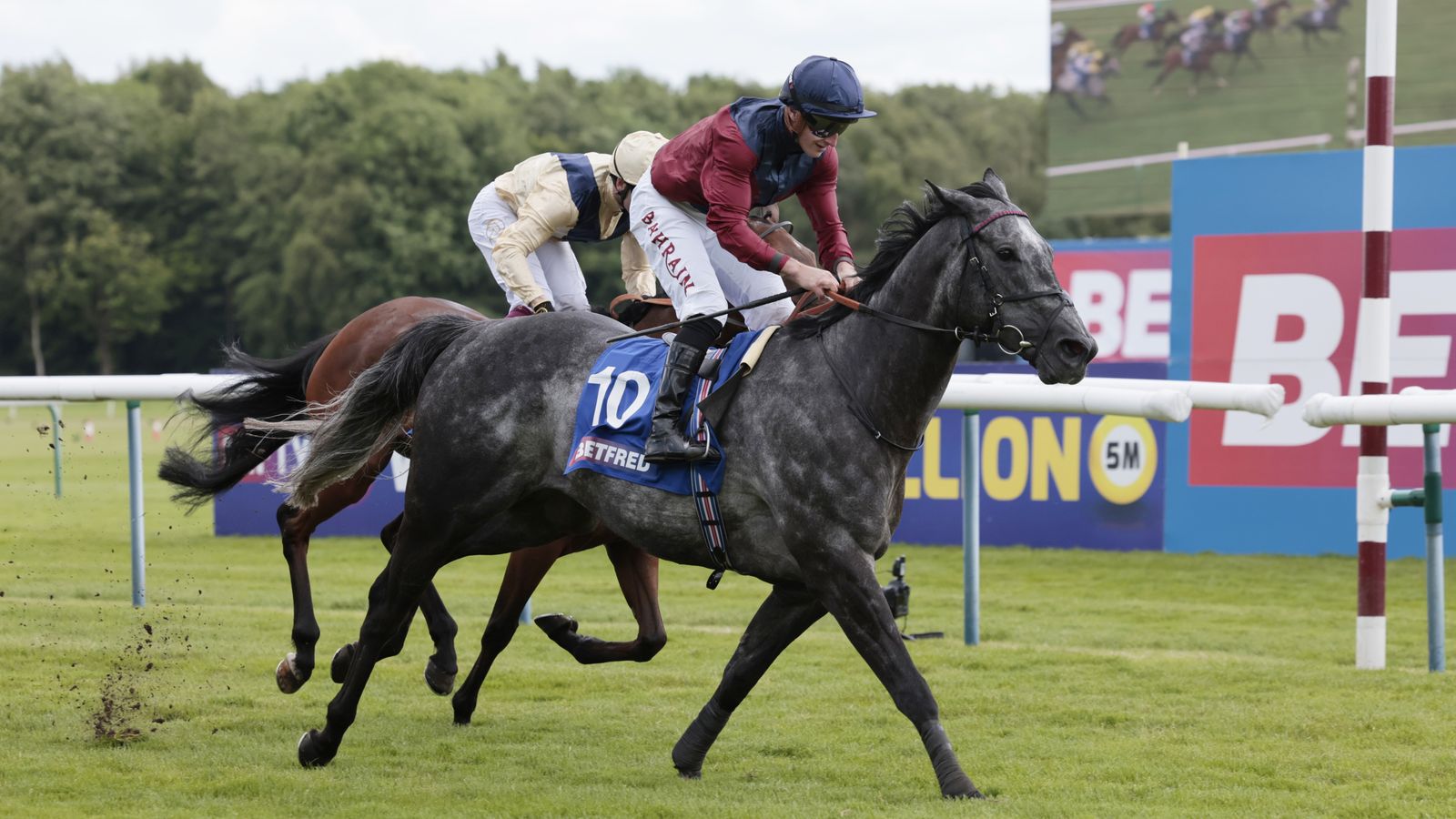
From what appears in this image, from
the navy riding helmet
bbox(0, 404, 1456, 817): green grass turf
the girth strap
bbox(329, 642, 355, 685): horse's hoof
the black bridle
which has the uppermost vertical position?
the navy riding helmet

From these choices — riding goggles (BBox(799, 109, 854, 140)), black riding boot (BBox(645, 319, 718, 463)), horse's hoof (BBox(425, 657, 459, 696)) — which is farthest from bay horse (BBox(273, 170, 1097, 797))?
horse's hoof (BBox(425, 657, 459, 696))

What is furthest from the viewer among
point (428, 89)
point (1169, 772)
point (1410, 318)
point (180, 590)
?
point (428, 89)

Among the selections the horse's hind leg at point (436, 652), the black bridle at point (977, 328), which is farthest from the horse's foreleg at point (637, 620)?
the black bridle at point (977, 328)

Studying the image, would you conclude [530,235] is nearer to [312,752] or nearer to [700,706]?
[700,706]

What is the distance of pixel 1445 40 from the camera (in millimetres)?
25484

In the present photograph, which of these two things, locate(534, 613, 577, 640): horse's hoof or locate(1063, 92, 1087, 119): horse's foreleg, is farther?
locate(1063, 92, 1087, 119): horse's foreleg

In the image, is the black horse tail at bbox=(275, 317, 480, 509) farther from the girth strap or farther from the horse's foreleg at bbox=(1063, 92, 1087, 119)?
the horse's foreleg at bbox=(1063, 92, 1087, 119)

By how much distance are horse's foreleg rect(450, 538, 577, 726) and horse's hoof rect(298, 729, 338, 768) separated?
2.37 ft

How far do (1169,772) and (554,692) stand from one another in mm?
2526

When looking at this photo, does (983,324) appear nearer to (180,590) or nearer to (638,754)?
(638,754)

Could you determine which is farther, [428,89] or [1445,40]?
[428,89]

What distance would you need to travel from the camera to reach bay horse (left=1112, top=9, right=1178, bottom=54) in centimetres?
2952

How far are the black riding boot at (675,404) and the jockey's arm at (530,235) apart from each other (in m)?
1.38

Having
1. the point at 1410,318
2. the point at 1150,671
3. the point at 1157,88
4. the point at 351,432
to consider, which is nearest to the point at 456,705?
the point at 351,432
